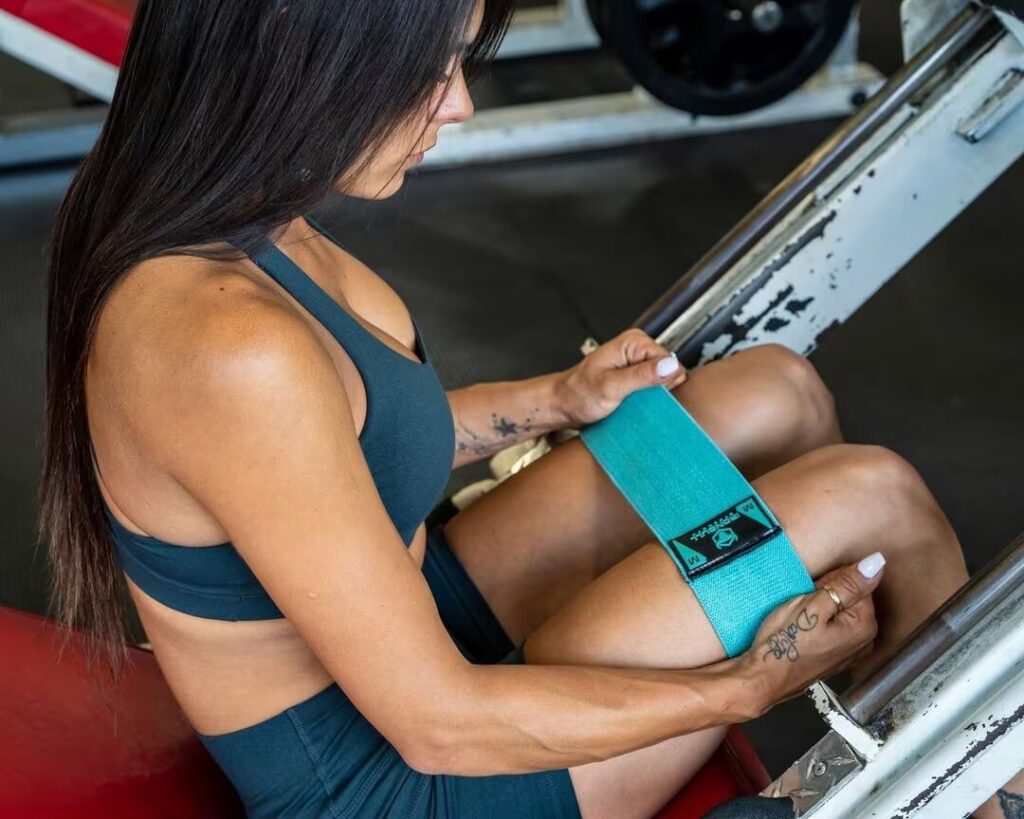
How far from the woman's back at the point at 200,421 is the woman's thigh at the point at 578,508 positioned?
0.19 m

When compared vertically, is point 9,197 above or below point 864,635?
below

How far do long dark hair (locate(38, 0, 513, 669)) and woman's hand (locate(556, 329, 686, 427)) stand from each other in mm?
473

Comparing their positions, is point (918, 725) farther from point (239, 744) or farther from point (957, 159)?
point (957, 159)

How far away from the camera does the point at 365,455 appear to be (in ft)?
3.16

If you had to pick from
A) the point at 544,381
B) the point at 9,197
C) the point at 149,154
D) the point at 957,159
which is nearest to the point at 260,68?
the point at 149,154

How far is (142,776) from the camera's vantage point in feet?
3.51

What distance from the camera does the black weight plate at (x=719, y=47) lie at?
9.86 feet

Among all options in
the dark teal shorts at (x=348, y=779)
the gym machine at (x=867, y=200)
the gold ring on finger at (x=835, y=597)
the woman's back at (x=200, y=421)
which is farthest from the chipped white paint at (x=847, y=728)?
the gym machine at (x=867, y=200)

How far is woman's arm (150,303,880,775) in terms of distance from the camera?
826 mm

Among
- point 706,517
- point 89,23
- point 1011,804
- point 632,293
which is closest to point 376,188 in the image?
point 706,517

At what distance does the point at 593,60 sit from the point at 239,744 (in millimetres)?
3198

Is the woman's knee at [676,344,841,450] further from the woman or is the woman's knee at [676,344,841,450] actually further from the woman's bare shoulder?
the woman's bare shoulder

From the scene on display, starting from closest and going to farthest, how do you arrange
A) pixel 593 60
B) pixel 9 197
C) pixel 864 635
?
pixel 864 635 → pixel 9 197 → pixel 593 60

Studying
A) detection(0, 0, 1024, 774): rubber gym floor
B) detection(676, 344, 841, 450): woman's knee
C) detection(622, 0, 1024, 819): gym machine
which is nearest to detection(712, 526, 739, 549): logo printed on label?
detection(676, 344, 841, 450): woman's knee
